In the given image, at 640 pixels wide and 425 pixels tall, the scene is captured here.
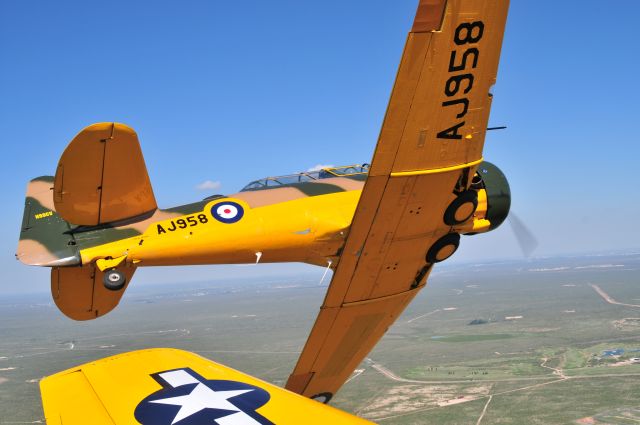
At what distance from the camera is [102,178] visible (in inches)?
279

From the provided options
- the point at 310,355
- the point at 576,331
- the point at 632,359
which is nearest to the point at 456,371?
the point at 632,359

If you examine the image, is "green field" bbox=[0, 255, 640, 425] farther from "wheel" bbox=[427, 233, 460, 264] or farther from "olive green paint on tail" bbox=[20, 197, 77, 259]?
"olive green paint on tail" bbox=[20, 197, 77, 259]

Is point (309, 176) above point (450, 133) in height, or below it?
below

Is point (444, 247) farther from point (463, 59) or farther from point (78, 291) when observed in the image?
point (78, 291)

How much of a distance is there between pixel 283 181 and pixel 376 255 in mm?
2104

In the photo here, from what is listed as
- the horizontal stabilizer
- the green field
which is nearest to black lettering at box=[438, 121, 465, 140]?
the horizontal stabilizer

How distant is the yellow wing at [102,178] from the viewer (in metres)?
6.59

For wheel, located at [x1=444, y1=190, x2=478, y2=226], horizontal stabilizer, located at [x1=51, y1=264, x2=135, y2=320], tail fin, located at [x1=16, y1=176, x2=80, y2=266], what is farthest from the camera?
wheel, located at [x1=444, y1=190, x2=478, y2=226]

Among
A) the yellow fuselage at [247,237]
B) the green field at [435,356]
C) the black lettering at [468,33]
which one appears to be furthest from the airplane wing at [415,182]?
the green field at [435,356]

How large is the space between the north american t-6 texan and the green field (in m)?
70.2

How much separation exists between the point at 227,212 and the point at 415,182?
297 centimetres

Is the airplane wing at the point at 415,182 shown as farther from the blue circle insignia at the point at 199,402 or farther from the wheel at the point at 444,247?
the blue circle insignia at the point at 199,402

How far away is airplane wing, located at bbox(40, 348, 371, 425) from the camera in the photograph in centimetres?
376

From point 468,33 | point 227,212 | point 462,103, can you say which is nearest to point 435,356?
point 227,212
